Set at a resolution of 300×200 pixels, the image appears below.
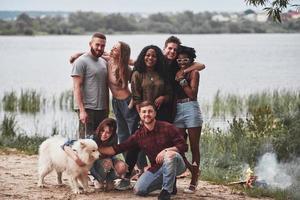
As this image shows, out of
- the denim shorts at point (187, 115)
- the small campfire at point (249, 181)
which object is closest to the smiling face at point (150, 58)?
the denim shorts at point (187, 115)

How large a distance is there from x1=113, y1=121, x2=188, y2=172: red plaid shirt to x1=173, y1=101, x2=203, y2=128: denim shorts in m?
0.41

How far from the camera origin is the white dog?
959cm

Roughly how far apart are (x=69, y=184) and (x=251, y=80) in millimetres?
27261

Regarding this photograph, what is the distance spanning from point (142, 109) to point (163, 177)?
2.73 ft

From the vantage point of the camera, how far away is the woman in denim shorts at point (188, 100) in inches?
382

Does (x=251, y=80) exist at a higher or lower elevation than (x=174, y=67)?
lower

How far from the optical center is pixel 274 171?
12711 millimetres

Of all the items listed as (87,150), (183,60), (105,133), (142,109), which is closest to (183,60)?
(183,60)

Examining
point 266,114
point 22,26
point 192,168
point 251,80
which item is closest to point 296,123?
point 266,114

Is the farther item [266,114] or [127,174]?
[266,114]

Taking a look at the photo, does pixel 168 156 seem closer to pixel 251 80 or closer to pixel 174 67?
pixel 174 67

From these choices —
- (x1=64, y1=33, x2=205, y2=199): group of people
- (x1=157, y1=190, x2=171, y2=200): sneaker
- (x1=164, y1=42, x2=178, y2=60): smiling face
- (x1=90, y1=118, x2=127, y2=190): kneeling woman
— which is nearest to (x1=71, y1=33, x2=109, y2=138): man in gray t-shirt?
(x1=64, y1=33, x2=205, y2=199): group of people

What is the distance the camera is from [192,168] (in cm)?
996

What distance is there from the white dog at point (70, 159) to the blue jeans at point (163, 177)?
63cm
